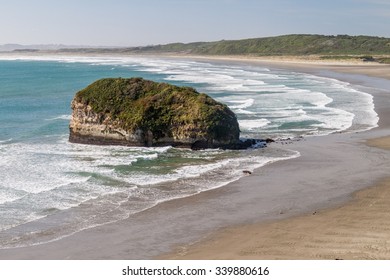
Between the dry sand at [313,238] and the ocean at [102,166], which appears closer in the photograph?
the dry sand at [313,238]

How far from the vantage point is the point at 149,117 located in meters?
31.6

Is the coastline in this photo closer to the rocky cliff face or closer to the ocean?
the ocean

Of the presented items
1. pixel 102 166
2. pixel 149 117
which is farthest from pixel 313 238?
pixel 149 117

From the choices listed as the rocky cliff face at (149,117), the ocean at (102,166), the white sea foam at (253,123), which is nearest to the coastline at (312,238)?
the ocean at (102,166)

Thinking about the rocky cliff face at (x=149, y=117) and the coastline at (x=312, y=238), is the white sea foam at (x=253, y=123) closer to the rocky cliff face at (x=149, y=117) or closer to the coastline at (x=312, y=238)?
the rocky cliff face at (x=149, y=117)

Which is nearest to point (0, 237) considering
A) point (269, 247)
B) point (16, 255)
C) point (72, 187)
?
point (16, 255)

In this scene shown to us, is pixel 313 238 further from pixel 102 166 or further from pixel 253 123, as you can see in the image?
pixel 253 123

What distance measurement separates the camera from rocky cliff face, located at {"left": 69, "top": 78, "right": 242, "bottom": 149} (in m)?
30.8

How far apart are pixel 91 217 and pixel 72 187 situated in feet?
14.4

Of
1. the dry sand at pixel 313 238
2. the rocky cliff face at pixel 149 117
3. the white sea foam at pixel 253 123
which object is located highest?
the rocky cliff face at pixel 149 117

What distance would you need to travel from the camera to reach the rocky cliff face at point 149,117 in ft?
101

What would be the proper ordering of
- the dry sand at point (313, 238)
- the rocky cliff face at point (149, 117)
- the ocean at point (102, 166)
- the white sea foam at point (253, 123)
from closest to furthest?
the dry sand at point (313, 238) < the ocean at point (102, 166) < the rocky cliff face at point (149, 117) < the white sea foam at point (253, 123)

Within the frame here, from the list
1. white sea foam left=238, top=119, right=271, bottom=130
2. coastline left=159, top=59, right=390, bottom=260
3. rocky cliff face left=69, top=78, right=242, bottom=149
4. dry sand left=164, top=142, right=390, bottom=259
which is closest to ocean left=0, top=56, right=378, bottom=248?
white sea foam left=238, top=119, right=271, bottom=130

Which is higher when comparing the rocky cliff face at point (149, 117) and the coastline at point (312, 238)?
the rocky cliff face at point (149, 117)
